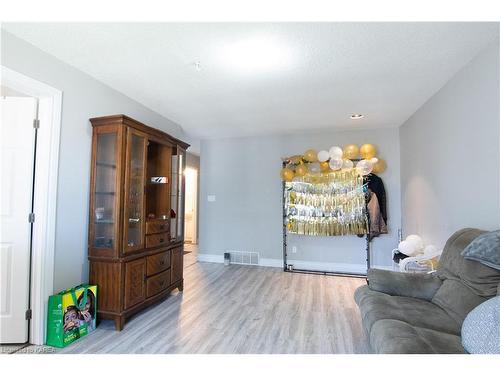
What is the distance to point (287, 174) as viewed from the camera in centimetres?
433

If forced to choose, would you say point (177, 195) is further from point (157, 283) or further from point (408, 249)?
point (408, 249)

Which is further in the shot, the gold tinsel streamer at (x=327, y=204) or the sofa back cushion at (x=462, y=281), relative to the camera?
the gold tinsel streamer at (x=327, y=204)

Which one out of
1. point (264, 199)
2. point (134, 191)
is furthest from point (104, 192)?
point (264, 199)

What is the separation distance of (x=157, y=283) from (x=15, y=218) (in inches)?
58.4

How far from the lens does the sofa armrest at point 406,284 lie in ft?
6.77

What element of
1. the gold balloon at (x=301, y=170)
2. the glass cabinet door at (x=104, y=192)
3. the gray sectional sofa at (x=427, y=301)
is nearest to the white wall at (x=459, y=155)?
the gray sectional sofa at (x=427, y=301)

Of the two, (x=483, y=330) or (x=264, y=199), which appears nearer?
(x=483, y=330)

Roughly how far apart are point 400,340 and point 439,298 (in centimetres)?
92

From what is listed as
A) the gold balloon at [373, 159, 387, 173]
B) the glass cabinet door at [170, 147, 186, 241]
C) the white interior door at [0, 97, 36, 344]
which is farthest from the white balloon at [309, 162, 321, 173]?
the white interior door at [0, 97, 36, 344]

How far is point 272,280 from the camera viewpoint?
396 centimetres

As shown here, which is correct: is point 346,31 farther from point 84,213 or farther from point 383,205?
point 383,205

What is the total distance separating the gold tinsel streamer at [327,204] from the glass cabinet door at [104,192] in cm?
283

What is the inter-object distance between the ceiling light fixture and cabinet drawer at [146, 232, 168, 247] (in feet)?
6.62

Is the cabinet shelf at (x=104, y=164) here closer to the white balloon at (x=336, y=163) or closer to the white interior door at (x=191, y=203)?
the white balloon at (x=336, y=163)
